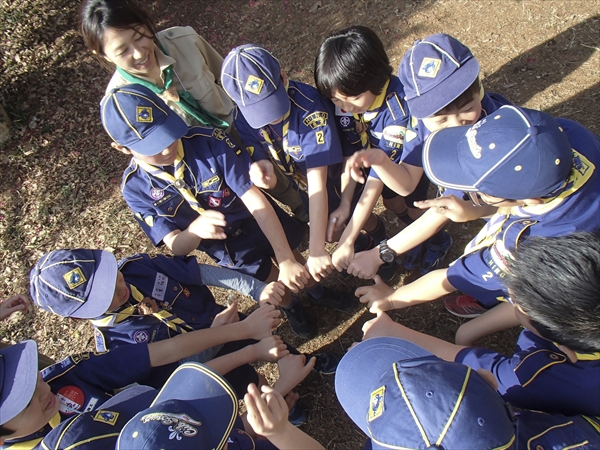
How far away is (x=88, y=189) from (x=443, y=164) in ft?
13.9

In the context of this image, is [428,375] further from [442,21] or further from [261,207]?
[442,21]

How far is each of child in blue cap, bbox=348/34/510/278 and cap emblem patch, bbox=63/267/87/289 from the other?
1561mm

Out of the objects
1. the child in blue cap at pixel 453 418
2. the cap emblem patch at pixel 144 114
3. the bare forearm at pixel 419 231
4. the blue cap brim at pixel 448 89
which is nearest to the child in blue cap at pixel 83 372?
the bare forearm at pixel 419 231

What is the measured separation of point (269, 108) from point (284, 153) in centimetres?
46

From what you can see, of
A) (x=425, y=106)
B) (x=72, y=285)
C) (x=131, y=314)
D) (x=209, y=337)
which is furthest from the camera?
(x=209, y=337)

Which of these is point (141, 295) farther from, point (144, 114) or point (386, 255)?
point (386, 255)

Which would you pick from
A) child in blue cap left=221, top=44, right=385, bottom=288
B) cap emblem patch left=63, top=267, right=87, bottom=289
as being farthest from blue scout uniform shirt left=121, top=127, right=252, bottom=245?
cap emblem patch left=63, top=267, right=87, bottom=289

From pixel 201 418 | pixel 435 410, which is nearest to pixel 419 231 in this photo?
pixel 435 410

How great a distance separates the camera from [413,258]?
10.8 feet

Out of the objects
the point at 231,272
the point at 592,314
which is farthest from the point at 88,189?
the point at 592,314

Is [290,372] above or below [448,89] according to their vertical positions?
below

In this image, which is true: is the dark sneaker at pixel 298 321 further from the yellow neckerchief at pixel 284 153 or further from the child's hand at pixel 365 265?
the yellow neckerchief at pixel 284 153

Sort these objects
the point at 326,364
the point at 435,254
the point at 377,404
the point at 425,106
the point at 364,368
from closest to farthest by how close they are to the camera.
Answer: the point at 377,404
the point at 364,368
the point at 425,106
the point at 326,364
the point at 435,254

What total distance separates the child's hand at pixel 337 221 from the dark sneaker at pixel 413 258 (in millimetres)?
787
